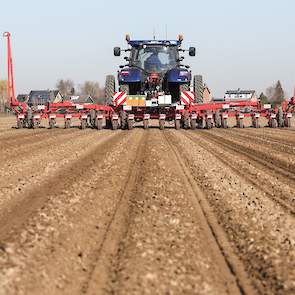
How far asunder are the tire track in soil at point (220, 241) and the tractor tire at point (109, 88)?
11.8m

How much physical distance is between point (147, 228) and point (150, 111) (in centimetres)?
1385

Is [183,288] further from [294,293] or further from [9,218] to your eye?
[9,218]

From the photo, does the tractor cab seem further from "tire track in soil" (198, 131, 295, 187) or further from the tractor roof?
"tire track in soil" (198, 131, 295, 187)

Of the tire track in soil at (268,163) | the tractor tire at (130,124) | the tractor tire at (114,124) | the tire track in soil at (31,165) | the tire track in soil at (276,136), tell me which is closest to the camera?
the tire track in soil at (31,165)

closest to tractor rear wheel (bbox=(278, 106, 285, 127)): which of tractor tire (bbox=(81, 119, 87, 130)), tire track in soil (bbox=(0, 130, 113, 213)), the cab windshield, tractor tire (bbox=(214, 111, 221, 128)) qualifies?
tractor tire (bbox=(214, 111, 221, 128))

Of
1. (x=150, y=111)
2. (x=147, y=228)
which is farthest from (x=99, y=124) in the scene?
(x=147, y=228)

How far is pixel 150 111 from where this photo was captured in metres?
17.9

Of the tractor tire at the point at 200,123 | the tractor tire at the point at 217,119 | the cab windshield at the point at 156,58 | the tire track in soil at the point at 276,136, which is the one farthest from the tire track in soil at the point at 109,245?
the tractor tire at the point at 217,119

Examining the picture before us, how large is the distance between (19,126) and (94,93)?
130603 millimetres

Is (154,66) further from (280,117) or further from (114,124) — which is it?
(280,117)

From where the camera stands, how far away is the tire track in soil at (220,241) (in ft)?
10.2

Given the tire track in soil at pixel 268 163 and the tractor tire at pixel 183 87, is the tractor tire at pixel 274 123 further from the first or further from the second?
the tire track in soil at pixel 268 163

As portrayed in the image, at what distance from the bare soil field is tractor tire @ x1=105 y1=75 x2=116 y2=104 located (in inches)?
398

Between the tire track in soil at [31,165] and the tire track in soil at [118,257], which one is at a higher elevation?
the tire track in soil at [31,165]
